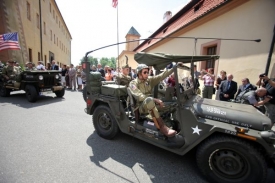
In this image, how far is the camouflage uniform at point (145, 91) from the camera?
2.56 meters

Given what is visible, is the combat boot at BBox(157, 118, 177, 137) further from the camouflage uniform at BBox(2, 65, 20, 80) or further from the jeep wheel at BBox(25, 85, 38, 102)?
the camouflage uniform at BBox(2, 65, 20, 80)

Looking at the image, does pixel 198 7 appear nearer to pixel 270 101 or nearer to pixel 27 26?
pixel 270 101

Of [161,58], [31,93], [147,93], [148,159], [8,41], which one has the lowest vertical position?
[148,159]

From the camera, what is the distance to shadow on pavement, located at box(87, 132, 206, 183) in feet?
8.05

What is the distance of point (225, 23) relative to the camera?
7.07 m

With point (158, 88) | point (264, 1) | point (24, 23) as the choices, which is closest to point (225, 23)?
point (264, 1)

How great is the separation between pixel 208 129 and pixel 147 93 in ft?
4.31

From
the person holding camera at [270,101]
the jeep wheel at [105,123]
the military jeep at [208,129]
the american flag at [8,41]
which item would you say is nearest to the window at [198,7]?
the person holding camera at [270,101]

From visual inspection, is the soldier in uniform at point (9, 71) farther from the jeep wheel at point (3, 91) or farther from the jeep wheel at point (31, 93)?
the jeep wheel at point (31, 93)

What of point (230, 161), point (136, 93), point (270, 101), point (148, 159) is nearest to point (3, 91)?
point (136, 93)

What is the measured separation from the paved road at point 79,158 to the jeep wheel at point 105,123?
16 cm

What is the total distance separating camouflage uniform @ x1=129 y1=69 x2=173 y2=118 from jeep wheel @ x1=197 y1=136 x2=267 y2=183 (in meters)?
0.93

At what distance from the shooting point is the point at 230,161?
219cm

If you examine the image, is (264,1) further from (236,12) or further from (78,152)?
(78,152)
